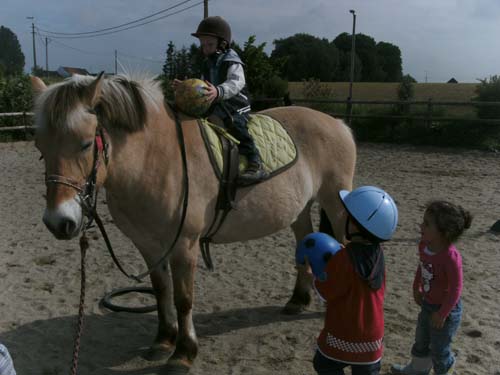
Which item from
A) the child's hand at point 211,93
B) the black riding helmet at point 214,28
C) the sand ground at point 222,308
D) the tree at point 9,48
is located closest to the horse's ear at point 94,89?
the child's hand at point 211,93

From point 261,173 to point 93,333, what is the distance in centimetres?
180

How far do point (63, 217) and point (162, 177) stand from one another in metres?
0.70

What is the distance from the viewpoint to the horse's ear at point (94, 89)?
2.21 meters

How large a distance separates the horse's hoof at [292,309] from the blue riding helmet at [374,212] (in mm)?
2024

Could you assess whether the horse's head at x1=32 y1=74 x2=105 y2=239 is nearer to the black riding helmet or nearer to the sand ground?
the black riding helmet

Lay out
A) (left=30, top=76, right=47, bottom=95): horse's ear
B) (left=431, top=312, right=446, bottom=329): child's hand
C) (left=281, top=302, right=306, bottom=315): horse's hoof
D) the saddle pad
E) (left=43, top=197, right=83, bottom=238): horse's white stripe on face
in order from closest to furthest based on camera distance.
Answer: (left=43, top=197, right=83, bottom=238): horse's white stripe on face → (left=30, top=76, right=47, bottom=95): horse's ear → (left=431, top=312, right=446, bottom=329): child's hand → the saddle pad → (left=281, top=302, right=306, bottom=315): horse's hoof

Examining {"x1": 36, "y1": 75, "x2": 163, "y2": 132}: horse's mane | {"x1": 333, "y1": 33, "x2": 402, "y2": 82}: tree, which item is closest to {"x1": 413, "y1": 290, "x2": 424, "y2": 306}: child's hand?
{"x1": 36, "y1": 75, "x2": 163, "y2": 132}: horse's mane

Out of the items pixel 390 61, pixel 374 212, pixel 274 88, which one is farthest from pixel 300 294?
pixel 390 61

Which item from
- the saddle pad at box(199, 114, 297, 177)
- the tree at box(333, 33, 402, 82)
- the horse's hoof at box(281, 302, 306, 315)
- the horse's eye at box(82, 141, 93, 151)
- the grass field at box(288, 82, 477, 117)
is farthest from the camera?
the tree at box(333, 33, 402, 82)

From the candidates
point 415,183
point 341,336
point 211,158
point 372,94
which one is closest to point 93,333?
point 211,158

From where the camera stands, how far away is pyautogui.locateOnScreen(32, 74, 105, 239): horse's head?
2092mm

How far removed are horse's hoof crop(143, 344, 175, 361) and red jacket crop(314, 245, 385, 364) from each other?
5.06 ft

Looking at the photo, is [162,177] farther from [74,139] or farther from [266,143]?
[266,143]

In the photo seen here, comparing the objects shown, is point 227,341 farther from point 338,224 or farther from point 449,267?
point 449,267
